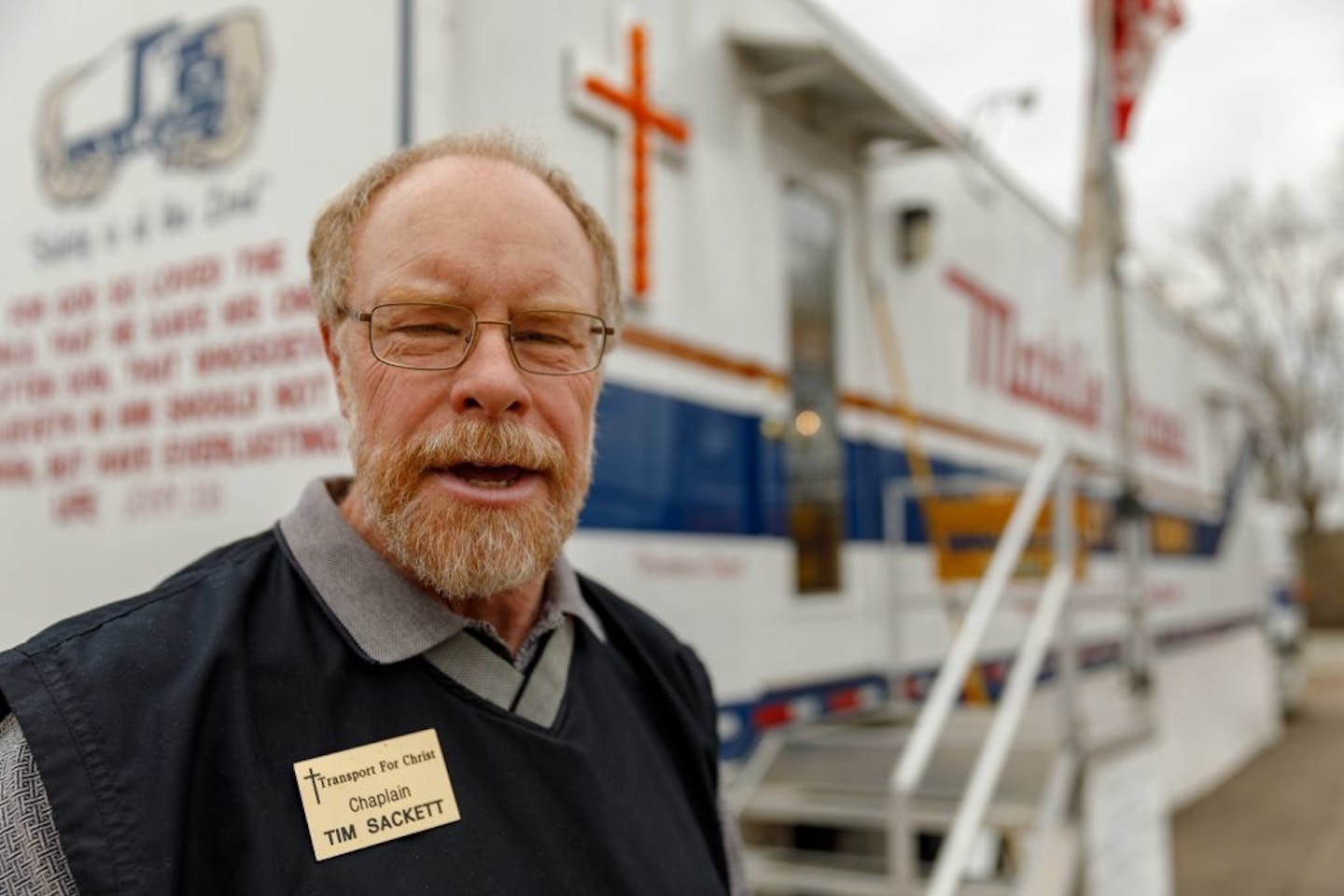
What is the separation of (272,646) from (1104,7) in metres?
5.15

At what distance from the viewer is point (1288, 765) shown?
937cm

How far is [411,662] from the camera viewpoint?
1279 mm

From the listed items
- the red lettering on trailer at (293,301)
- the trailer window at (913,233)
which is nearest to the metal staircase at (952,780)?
the trailer window at (913,233)

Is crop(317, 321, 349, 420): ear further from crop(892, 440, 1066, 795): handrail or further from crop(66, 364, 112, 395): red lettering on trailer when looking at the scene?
crop(66, 364, 112, 395): red lettering on trailer

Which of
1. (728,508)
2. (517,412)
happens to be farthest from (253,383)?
(517,412)

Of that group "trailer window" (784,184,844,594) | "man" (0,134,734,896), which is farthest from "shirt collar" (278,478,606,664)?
"trailer window" (784,184,844,594)

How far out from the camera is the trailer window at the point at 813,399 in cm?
432

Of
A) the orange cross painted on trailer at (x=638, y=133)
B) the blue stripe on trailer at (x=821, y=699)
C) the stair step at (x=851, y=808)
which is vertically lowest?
the stair step at (x=851, y=808)

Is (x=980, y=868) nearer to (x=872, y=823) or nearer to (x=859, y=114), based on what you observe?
(x=872, y=823)

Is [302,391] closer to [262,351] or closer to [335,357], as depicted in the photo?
[262,351]

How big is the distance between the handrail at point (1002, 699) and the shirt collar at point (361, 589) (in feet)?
6.31

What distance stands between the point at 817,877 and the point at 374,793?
2812mm

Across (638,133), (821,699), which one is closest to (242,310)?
(638,133)

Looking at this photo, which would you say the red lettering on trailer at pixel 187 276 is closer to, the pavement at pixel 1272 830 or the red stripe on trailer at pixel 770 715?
the red stripe on trailer at pixel 770 715
